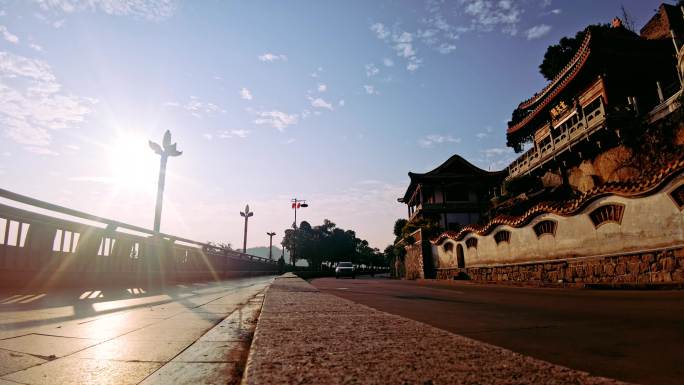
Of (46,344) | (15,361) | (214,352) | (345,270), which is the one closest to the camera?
(15,361)

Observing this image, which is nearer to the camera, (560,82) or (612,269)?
(612,269)

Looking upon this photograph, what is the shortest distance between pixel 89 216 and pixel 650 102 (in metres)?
25.0

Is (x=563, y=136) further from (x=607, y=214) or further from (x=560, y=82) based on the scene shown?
(x=607, y=214)

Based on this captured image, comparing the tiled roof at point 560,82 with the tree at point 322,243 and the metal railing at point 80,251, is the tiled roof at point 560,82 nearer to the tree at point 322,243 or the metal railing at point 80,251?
the metal railing at point 80,251

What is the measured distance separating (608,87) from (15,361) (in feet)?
77.1

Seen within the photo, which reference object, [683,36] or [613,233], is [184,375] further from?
[683,36]

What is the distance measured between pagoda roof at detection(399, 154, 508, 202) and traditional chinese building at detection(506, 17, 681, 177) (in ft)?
35.0

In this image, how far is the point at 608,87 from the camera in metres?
18.0

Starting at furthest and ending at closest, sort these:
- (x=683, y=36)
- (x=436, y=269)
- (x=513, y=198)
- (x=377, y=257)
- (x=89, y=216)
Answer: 1. (x=377, y=257)
2. (x=513, y=198)
3. (x=436, y=269)
4. (x=683, y=36)
5. (x=89, y=216)

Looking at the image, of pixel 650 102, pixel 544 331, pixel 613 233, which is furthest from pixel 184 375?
pixel 650 102

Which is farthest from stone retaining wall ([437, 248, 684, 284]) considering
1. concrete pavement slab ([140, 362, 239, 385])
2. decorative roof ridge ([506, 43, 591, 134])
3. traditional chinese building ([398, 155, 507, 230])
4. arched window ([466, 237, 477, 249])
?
traditional chinese building ([398, 155, 507, 230])

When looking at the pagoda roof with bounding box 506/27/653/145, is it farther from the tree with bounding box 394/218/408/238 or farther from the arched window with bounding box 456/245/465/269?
the tree with bounding box 394/218/408/238

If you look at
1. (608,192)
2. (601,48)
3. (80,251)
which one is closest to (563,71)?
(601,48)

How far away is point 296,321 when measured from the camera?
2.15 m
